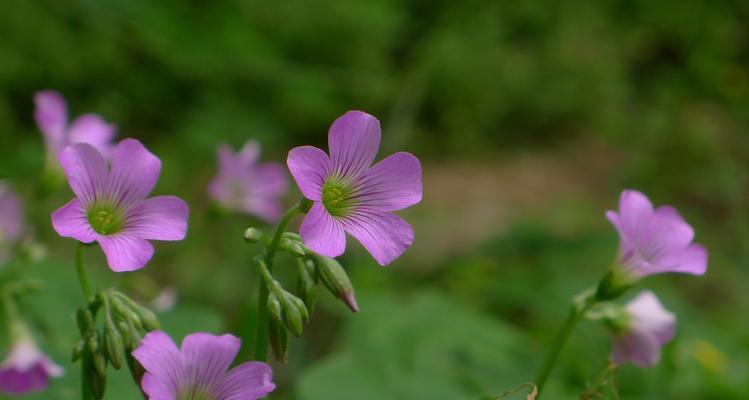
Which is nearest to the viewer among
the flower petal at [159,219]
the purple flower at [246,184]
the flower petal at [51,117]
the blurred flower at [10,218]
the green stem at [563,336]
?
the flower petal at [159,219]

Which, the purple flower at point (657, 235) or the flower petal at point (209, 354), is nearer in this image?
the flower petal at point (209, 354)

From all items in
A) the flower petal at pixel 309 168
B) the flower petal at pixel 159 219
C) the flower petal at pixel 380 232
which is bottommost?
the flower petal at pixel 159 219

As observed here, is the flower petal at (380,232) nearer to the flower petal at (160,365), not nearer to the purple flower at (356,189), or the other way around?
the purple flower at (356,189)

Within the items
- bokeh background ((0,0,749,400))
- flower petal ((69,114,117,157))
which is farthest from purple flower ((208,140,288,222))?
flower petal ((69,114,117,157))

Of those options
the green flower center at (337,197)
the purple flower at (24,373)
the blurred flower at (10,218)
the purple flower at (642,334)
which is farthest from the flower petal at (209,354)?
the blurred flower at (10,218)

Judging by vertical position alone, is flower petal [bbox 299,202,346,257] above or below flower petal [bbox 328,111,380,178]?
below

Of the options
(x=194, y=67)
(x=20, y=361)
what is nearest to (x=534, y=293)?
(x=20, y=361)

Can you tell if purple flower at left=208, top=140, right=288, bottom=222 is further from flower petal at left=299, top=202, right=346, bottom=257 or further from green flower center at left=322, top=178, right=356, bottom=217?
flower petal at left=299, top=202, right=346, bottom=257

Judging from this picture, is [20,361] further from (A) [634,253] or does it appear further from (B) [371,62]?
(B) [371,62]

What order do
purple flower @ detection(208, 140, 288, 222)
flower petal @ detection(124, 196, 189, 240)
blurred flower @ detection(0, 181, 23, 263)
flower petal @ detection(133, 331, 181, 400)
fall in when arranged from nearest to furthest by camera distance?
flower petal @ detection(133, 331, 181, 400)
flower petal @ detection(124, 196, 189, 240)
purple flower @ detection(208, 140, 288, 222)
blurred flower @ detection(0, 181, 23, 263)
